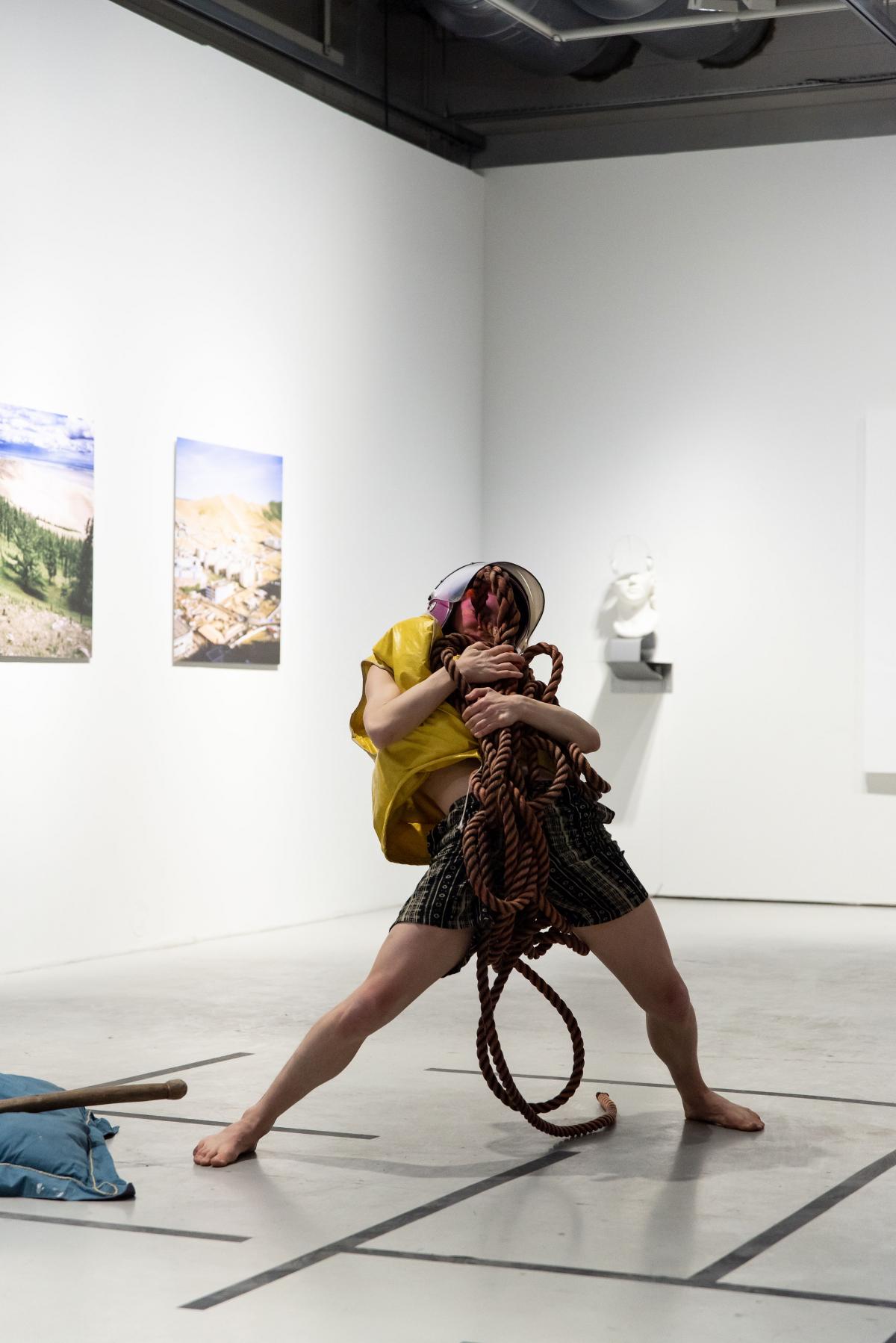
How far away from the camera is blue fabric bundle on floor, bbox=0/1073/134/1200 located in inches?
126

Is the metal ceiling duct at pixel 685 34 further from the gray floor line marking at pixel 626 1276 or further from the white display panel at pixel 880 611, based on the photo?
the gray floor line marking at pixel 626 1276

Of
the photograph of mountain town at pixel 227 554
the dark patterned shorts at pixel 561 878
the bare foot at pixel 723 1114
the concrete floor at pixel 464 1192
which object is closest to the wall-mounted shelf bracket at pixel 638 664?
the photograph of mountain town at pixel 227 554

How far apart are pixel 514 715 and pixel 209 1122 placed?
114 centimetres

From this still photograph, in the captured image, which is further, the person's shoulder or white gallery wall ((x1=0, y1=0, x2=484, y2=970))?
white gallery wall ((x1=0, y1=0, x2=484, y2=970))

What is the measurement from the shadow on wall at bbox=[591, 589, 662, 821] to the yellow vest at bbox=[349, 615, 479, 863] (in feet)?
18.2

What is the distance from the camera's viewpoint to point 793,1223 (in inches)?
120

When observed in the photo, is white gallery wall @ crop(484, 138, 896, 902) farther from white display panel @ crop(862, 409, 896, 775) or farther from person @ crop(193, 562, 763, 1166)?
person @ crop(193, 562, 763, 1166)

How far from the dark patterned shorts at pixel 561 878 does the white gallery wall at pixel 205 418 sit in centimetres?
310

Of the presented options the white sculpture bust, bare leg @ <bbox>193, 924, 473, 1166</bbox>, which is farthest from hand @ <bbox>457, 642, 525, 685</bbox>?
the white sculpture bust

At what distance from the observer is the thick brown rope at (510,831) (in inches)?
134

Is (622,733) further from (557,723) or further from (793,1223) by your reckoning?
(793,1223)

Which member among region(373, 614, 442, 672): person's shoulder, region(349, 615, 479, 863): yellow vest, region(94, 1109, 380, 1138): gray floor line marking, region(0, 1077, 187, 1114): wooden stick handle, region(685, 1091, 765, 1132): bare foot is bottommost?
region(94, 1109, 380, 1138): gray floor line marking

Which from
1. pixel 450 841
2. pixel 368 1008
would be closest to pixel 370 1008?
pixel 368 1008

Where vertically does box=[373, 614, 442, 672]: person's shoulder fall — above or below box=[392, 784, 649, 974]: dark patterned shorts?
above
